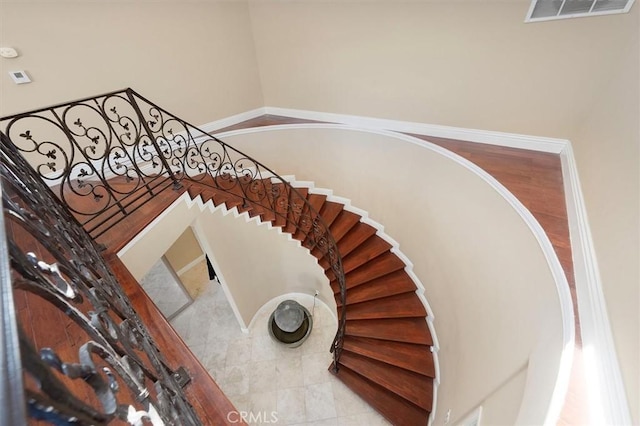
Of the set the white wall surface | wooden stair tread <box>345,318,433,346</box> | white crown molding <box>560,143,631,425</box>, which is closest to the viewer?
white crown molding <box>560,143,631,425</box>

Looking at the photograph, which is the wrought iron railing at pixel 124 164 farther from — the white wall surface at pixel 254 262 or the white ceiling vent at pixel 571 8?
the white ceiling vent at pixel 571 8

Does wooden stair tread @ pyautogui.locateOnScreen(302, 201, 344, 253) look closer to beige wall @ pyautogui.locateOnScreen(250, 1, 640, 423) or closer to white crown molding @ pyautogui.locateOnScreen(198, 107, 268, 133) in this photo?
beige wall @ pyautogui.locateOnScreen(250, 1, 640, 423)

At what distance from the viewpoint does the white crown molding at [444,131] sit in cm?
317

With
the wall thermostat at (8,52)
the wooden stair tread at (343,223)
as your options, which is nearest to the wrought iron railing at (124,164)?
the wooden stair tread at (343,223)

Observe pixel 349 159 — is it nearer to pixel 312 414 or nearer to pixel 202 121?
pixel 202 121

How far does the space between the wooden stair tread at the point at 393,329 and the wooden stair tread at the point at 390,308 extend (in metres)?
0.13

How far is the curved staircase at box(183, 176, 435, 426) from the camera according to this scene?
3.41 metres

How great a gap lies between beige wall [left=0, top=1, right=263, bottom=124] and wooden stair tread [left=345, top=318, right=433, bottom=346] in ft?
13.3

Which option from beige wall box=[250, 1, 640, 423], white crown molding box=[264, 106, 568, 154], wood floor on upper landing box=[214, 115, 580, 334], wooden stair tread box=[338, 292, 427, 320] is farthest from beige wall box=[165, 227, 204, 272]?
wood floor on upper landing box=[214, 115, 580, 334]

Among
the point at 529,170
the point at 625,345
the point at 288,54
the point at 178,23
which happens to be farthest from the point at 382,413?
the point at 178,23

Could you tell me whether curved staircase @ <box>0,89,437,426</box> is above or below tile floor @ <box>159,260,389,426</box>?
above

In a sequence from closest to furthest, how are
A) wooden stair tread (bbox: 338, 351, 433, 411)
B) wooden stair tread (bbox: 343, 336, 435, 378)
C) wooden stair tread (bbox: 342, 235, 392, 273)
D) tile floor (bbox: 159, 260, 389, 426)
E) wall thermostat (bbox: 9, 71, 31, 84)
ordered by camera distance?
wall thermostat (bbox: 9, 71, 31, 84) < wooden stair tread (bbox: 338, 351, 433, 411) < wooden stair tread (bbox: 343, 336, 435, 378) < tile floor (bbox: 159, 260, 389, 426) < wooden stair tread (bbox: 342, 235, 392, 273)

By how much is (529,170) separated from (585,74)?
38.4 inches

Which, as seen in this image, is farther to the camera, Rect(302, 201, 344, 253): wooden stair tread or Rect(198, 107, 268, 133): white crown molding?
Rect(198, 107, 268, 133): white crown molding
